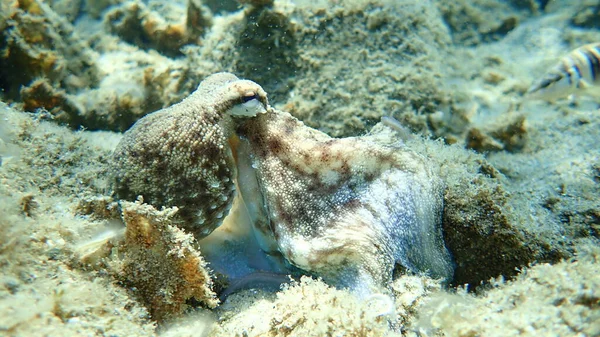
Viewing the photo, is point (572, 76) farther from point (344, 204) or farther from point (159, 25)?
point (159, 25)

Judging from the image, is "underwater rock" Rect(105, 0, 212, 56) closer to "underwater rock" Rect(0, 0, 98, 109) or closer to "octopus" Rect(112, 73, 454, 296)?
"underwater rock" Rect(0, 0, 98, 109)

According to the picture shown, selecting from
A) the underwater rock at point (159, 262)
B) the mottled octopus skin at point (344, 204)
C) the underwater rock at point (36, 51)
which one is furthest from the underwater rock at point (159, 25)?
the underwater rock at point (159, 262)

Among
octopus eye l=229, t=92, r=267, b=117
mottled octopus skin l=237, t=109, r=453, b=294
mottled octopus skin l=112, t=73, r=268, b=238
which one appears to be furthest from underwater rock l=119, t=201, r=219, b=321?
octopus eye l=229, t=92, r=267, b=117

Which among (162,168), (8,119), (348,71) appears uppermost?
(8,119)

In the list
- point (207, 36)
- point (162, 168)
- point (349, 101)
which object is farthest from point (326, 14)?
point (162, 168)

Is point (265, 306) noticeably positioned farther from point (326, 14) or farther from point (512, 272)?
point (326, 14)

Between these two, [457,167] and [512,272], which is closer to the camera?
[512,272]
